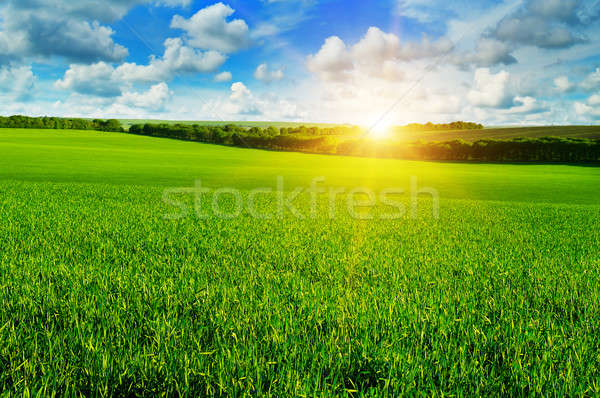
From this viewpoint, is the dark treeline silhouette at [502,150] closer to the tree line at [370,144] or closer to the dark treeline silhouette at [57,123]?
the tree line at [370,144]

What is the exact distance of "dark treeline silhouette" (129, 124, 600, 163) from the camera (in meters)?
69.8

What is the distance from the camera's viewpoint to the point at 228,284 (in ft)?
16.7

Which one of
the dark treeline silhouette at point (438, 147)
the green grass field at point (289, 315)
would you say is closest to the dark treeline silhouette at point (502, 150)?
the dark treeline silhouette at point (438, 147)

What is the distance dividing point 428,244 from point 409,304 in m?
4.72

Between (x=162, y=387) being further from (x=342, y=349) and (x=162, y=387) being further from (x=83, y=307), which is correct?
(x=83, y=307)

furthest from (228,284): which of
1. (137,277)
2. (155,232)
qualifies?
(155,232)

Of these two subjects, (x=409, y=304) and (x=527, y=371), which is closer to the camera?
(x=527, y=371)

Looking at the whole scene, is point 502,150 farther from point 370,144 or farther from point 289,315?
point 289,315

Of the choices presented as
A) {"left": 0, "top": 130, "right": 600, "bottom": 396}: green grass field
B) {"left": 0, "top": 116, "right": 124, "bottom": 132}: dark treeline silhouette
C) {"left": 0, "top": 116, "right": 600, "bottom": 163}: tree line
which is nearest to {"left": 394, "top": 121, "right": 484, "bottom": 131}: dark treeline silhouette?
{"left": 0, "top": 116, "right": 600, "bottom": 163}: tree line

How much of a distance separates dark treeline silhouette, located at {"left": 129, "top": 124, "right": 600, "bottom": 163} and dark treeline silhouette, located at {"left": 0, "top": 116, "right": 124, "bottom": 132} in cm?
5726

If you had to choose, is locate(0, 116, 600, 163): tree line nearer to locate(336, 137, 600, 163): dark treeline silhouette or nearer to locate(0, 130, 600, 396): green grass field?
locate(336, 137, 600, 163): dark treeline silhouette

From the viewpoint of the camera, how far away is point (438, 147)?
77562 mm

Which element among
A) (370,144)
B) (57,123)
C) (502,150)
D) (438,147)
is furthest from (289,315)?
(57,123)

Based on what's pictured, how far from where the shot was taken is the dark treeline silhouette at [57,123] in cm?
11716
